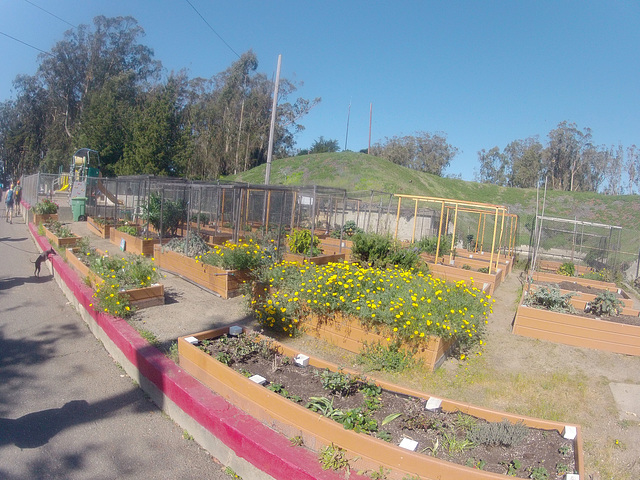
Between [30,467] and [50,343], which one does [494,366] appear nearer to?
[30,467]

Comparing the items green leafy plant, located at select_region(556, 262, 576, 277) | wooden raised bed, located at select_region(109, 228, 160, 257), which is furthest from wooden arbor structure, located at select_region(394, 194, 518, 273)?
wooden raised bed, located at select_region(109, 228, 160, 257)

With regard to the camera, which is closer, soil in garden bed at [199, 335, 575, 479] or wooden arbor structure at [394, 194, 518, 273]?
soil in garden bed at [199, 335, 575, 479]

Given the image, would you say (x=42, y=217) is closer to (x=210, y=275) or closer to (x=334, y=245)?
(x=334, y=245)

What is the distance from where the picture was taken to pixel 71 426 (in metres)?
3.96

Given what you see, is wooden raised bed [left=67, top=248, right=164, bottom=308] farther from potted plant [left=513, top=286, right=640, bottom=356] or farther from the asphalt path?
potted plant [left=513, top=286, right=640, bottom=356]

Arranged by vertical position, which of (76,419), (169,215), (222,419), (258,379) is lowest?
(76,419)

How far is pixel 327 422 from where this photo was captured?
3.10 metres

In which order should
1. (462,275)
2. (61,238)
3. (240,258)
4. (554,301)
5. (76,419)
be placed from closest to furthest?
(76,419) → (554,301) → (240,258) → (462,275) → (61,238)

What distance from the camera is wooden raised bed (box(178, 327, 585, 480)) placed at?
9.01 feet

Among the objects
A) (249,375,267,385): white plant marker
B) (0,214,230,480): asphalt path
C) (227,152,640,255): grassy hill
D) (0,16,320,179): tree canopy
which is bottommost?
(0,214,230,480): asphalt path

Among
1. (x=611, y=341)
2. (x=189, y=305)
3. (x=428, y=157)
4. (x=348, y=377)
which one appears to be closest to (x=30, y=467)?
(x=348, y=377)

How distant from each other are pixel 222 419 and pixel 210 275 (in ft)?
15.9

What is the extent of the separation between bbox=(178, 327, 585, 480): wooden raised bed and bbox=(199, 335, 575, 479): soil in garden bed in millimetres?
83

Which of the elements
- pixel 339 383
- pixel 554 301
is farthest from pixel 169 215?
pixel 339 383
